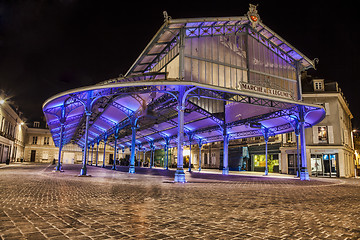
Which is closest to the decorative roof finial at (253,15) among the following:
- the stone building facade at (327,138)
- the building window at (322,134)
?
the stone building facade at (327,138)

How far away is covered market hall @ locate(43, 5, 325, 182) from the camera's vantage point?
13680 millimetres

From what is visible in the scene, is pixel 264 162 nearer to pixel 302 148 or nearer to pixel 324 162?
pixel 324 162

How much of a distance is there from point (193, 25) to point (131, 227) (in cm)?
1374

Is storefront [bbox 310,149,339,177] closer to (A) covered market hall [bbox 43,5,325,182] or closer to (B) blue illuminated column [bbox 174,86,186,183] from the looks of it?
(A) covered market hall [bbox 43,5,325,182]

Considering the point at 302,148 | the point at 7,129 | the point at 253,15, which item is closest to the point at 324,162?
the point at 302,148

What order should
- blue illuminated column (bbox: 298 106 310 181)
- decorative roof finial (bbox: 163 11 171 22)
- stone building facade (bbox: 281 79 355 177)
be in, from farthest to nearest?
stone building facade (bbox: 281 79 355 177) < blue illuminated column (bbox: 298 106 310 181) < decorative roof finial (bbox: 163 11 171 22)

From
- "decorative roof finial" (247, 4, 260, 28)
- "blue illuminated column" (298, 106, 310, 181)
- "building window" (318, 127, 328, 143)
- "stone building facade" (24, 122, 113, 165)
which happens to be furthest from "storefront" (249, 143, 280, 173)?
"stone building facade" (24, 122, 113, 165)

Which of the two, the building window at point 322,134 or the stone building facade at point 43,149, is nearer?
the building window at point 322,134

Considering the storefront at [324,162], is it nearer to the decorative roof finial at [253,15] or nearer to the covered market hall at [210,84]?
the covered market hall at [210,84]

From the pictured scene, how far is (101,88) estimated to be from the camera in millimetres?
13164

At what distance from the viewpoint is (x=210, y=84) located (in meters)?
13.9

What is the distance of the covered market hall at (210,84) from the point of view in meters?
13.7

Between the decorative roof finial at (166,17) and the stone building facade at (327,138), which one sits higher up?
the decorative roof finial at (166,17)

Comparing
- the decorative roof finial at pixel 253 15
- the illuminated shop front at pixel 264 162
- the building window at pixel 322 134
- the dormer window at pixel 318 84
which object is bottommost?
the illuminated shop front at pixel 264 162
